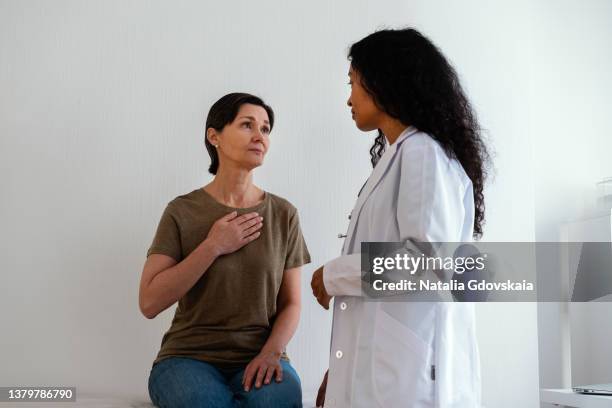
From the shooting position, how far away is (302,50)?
7.38ft

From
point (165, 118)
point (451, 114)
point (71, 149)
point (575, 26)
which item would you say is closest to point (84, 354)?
point (71, 149)

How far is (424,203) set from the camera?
1.18 meters

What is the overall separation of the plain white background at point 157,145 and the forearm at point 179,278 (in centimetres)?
35

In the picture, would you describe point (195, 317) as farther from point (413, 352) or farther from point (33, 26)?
point (33, 26)

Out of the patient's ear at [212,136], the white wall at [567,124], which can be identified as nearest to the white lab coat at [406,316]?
the patient's ear at [212,136]

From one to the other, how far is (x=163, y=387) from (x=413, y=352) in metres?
0.66

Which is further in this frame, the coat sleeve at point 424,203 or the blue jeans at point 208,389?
the blue jeans at point 208,389

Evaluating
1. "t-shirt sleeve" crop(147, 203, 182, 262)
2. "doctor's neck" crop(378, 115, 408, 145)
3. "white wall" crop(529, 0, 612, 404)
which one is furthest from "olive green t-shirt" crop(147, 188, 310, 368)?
"white wall" crop(529, 0, 612, 404)

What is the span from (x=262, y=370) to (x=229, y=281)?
25cm

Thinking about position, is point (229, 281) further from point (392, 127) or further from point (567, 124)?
point (567, 124)

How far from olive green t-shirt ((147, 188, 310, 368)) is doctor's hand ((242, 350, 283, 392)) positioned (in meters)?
0.07

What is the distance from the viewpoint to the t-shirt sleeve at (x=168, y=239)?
5.69 ft

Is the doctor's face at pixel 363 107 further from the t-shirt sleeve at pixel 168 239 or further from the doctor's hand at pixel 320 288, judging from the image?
the t-shirt sleeve at pixel 168 239

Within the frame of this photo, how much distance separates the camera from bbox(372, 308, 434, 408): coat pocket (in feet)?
3.84
